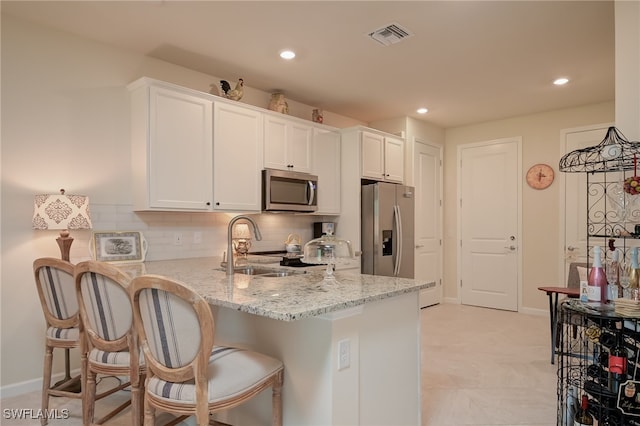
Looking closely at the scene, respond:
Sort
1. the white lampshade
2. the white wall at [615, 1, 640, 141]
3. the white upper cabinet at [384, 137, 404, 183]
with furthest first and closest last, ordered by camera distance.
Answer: the white upper cabinet at [384, 137, 404, 183]
the white lampshade
the white wall at [615, 1, 640, 141]

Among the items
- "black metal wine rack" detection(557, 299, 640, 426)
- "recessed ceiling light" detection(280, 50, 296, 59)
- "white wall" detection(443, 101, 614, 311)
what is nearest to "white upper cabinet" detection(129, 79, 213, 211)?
"recessed ceiling light" detection(280, 50, 296, 59)

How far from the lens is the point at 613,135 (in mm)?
1986

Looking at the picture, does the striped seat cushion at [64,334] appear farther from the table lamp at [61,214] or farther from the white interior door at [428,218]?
the white interior door at [428,218]

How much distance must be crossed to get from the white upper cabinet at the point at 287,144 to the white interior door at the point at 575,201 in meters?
3.33

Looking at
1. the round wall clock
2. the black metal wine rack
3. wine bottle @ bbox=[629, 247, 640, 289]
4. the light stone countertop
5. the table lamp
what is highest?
the round wall clock

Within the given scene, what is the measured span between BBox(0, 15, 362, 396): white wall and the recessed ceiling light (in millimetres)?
1064

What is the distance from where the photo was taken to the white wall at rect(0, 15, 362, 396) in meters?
2.71

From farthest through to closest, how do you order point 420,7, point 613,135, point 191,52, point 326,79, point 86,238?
point 326,79, point 191,52, point 86,238, point 420,7, point 613,135

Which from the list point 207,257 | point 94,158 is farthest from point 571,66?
point 94,158

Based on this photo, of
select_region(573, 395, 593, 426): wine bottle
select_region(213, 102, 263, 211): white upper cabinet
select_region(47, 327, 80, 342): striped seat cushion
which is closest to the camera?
select_region(573, 395, 593, 426): wine bottle

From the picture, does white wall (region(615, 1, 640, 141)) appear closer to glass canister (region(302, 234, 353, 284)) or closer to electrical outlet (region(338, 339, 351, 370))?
glass canister (region(302, 234, 353, 284))

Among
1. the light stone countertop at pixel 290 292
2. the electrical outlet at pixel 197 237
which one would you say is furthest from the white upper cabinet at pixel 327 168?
the light stone countertop at pixel 290 292

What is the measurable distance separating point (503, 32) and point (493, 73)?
34.7 inches

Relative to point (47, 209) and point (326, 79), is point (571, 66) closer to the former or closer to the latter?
point (326, 79)
